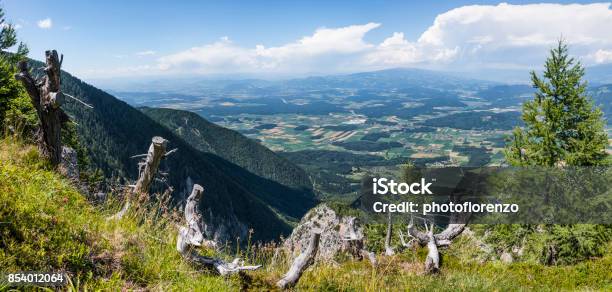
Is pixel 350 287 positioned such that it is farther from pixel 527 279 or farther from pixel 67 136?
pixel 67 136

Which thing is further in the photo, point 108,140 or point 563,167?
point 108,140

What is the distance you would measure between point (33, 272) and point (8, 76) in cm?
2347

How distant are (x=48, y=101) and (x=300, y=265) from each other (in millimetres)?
6588

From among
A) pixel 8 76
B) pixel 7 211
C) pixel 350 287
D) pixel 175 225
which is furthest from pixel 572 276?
pixel 8 76

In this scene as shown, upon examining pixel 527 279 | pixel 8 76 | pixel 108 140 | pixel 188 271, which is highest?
pixel 8 76

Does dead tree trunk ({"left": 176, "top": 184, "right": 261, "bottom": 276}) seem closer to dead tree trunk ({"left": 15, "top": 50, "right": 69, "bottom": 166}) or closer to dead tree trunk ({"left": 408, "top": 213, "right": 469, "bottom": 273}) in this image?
dead tree trunk ({"left": 15, "top": 50, "right": 69, "bottom": 166})

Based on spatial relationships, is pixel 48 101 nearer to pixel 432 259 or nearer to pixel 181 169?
pixel 432 259

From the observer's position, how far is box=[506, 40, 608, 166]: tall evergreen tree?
72.1 feet

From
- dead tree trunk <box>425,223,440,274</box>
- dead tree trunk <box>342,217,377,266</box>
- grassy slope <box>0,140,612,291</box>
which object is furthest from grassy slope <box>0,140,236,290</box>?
dead tree trunk <box>342,217,377,266</box>

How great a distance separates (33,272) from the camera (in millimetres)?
3938

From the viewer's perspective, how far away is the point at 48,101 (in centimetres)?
792

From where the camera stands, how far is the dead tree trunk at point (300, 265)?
5.80 meters

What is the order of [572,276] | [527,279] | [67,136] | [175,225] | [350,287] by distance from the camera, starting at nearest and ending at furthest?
[350,287], [175,225], [527,279], [572,276], [67,136]

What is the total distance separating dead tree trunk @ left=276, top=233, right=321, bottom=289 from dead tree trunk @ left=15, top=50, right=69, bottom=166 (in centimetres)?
619
